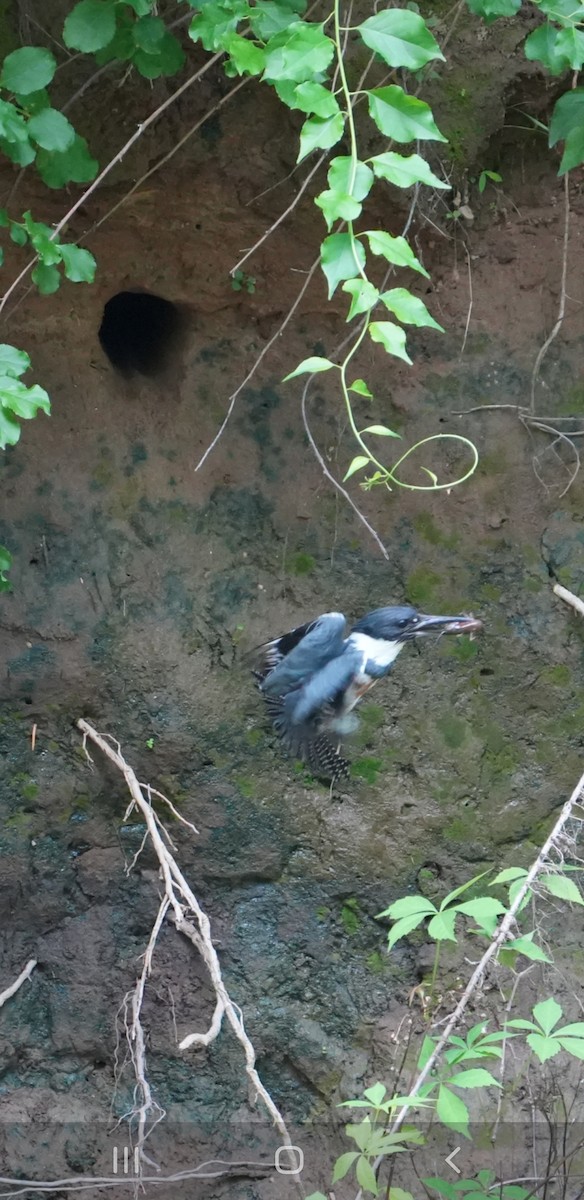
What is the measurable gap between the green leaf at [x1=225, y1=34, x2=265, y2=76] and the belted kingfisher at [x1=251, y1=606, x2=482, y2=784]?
83cm

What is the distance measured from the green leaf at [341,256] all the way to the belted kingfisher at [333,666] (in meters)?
0.47

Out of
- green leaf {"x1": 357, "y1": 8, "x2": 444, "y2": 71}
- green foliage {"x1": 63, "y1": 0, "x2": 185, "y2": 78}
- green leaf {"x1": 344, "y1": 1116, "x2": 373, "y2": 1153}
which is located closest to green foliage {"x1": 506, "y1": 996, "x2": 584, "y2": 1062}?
green leaf {"x1": 344, "y1": 1116, "x2": 373, "y2": 1153}

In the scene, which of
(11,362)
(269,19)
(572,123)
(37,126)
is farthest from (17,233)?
(572,123)

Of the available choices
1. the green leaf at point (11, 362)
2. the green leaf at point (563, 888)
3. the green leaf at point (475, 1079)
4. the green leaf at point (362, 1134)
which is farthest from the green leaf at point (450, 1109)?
the green leaf at point (11, 362)

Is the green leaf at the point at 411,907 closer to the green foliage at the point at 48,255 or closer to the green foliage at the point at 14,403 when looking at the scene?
the green foliage at the point at 14,403

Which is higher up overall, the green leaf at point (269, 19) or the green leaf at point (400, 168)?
the green leaf at point (269, 19)

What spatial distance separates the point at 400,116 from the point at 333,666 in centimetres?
74

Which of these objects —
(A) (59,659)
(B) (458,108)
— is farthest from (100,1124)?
(B) (458,108)

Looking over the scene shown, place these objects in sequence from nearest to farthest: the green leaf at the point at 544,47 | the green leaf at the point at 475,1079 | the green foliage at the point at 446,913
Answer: the green leaf at the point at 475,1079
the green foliage at the point at 446,913
the green leaf at the point at 544,47

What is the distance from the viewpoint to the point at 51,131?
169cm

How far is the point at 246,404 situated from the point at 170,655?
1.82ft

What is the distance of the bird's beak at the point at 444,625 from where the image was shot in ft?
4.81

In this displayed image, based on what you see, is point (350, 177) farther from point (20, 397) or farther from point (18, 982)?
point (18, 982)

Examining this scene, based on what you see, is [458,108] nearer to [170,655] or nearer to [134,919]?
[170,655]
